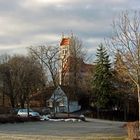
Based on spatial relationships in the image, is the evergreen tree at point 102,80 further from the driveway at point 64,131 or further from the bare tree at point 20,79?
the driveway at point 64,131

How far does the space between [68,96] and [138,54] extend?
49.0m

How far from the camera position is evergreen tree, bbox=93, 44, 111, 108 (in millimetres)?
74875

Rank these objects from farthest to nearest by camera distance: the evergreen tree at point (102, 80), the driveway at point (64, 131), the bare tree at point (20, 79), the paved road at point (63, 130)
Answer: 1. the bare tree at point (20, 79)
2. the evergreen tree at point (102, 80)
3. the paved road at point (63, 130)
4. the driveway at point (64, 131)

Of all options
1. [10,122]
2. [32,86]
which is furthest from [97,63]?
[10,122]

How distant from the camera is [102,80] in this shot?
75500 mm

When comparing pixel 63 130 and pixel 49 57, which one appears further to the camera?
pixel 49 57

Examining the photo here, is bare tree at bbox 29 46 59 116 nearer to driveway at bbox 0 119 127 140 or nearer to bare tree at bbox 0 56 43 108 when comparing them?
bare tree at bbox 0 56 43 108

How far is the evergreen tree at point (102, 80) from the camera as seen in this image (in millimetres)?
74875

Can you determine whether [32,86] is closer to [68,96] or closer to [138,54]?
[68,96]

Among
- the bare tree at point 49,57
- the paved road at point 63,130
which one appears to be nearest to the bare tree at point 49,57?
the bare tree at point 49,57

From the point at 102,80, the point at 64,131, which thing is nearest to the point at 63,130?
the point at 64,131

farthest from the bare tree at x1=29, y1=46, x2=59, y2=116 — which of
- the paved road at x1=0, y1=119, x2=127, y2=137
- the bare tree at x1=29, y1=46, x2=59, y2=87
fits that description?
the paved road at x1=0, y1=119, x2=127, y2=137

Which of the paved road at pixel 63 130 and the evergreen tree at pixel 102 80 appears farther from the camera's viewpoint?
the evergreen tree at pixel 102 80

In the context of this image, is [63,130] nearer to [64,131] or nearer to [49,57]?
[64,131]
